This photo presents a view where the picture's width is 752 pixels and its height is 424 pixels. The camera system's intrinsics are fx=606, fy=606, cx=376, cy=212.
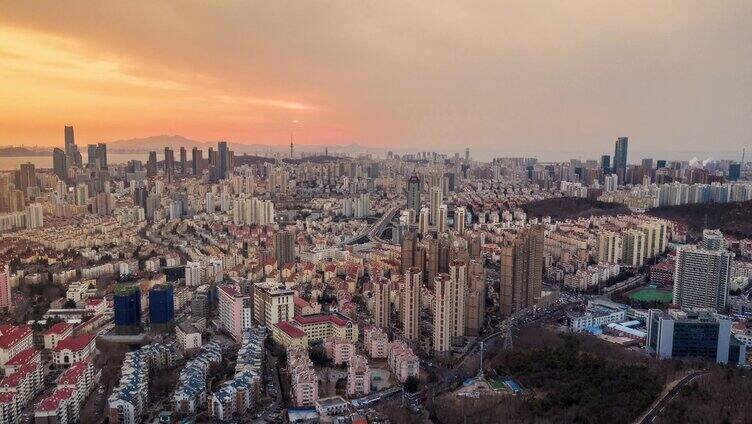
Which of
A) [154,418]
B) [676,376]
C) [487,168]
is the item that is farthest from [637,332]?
[487,168]

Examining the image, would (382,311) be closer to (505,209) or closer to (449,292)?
(449,292)

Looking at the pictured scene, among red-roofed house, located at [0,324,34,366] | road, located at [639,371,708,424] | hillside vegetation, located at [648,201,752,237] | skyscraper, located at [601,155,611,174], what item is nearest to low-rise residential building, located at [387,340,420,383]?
road, located at [639,371,708,424]

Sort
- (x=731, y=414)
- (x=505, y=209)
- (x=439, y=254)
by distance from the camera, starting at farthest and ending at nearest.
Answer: (x=505, y=209) → (x=439, y=254) → (x=731, y=414)

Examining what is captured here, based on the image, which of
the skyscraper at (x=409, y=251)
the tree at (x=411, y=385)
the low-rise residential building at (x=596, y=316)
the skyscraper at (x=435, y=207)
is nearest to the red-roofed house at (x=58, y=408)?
the tree at (x=411, y=385)

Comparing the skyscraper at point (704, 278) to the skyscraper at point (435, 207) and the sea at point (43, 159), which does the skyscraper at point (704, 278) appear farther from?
the sea at point (43, 159)

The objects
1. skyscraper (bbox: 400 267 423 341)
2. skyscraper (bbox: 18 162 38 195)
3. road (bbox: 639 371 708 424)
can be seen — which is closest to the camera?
road (bbox: 639 371 708 424)

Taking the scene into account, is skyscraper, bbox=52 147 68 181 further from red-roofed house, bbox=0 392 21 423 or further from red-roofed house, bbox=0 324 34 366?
red-roofed house, bbox=0 392 21 423
